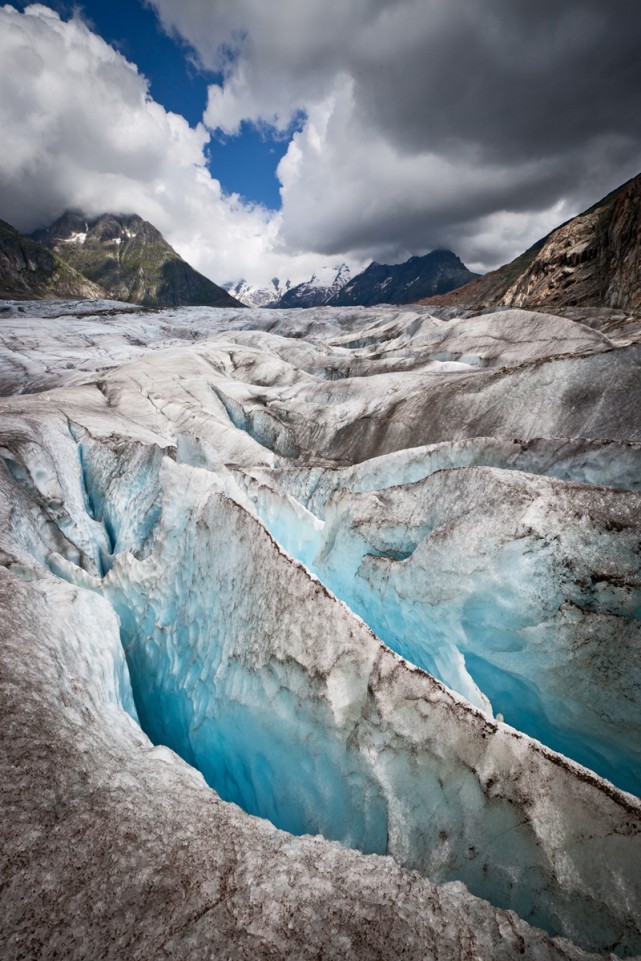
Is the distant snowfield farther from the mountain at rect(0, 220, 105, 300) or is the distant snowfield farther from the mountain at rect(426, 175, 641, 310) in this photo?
the mountain at rect(0, 220, 105, 300)

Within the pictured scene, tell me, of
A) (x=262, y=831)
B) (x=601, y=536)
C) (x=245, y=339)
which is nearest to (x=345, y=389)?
(x=601, y=536)

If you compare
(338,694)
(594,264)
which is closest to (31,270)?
(594,264)

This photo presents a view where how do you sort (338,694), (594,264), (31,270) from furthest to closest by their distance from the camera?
1. (31,270)
2. (594,264)
3. (338,694)

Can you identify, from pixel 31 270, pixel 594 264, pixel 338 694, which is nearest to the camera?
pixel 338 694

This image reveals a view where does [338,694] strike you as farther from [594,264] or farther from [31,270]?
[31,270]

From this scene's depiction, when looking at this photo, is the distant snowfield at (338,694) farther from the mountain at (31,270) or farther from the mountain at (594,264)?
the mountain at (31,270)

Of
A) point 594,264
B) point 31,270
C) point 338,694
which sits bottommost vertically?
point 338,694

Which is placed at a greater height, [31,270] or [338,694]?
[31,270]

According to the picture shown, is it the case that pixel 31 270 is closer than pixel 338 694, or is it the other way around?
pixel 338 694
